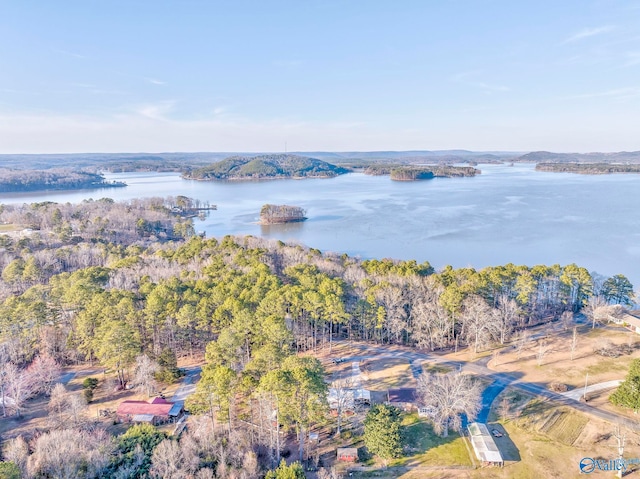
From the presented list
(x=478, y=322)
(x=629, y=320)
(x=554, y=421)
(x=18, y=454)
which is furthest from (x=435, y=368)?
(x=18, y=454)

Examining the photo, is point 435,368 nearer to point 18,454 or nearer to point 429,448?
point 429,448

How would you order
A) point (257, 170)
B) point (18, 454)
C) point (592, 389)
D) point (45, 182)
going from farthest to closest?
point (257, 170) → point (45, 182) → point (592, 389) → point (18, 454)

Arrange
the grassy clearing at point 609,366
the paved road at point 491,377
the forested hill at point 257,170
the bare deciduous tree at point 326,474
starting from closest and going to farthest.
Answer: the bare deciduous tree at point 326,474 → the paved road at point 491,377 → the grassy clearing at point 609,366 → the forested hill at point 257,170

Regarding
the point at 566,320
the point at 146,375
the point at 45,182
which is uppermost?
the point at 45,182

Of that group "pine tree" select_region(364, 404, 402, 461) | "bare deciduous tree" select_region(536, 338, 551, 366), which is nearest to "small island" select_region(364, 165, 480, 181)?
"bare deciduous tree" select_region(536, 338, 551, 366)

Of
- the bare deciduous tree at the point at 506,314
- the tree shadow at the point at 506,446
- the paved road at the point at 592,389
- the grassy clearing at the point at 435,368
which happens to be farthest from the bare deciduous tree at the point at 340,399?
the bare deciduous tree at the point at 506,314

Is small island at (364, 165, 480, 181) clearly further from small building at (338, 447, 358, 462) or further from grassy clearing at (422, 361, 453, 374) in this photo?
small building at (338, 447, 358, 462)

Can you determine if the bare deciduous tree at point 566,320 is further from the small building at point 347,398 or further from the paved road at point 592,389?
the small building at point 347,398
